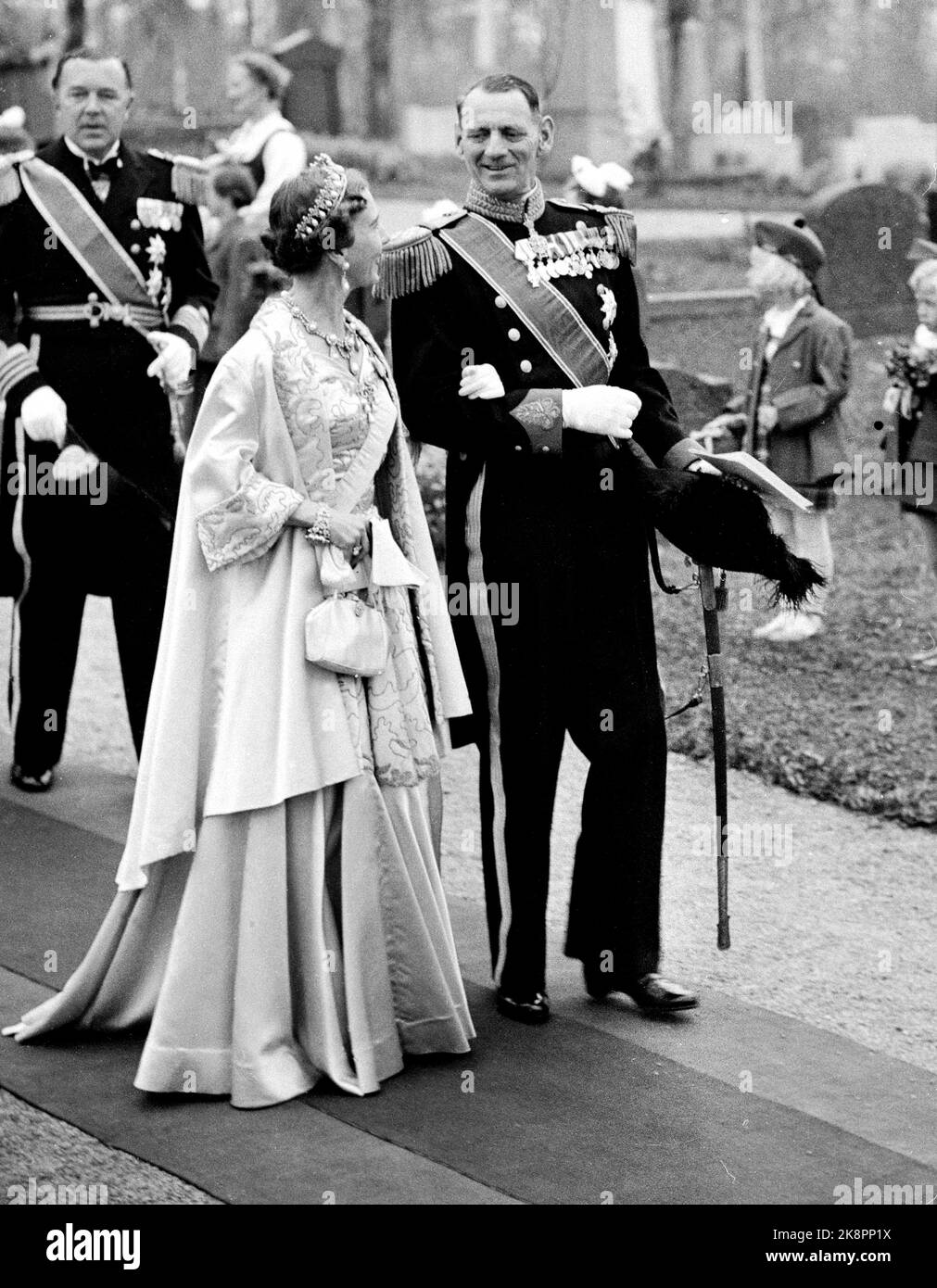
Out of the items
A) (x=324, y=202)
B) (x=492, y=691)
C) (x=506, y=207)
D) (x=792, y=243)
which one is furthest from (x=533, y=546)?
(x=792, y=243)

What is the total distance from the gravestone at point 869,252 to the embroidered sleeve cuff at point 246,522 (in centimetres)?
1070

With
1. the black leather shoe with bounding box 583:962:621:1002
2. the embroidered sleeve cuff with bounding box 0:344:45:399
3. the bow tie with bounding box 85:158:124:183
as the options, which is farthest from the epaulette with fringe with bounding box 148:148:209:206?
the black leather shoe with bounding box 583:962:621:1002

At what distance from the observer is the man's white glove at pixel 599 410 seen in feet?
14.6

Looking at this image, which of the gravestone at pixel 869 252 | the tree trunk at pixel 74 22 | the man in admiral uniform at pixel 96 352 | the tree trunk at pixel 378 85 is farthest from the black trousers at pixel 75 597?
the tree trunk at pixel 378 85

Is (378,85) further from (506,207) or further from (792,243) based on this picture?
(506,207)

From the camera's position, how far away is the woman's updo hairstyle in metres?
4.07

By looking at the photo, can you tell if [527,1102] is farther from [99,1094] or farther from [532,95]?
[532,95]

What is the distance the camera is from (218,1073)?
409 cm

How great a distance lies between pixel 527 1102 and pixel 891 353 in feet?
16.8

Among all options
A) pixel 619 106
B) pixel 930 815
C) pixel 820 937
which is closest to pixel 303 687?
pixel 820 937

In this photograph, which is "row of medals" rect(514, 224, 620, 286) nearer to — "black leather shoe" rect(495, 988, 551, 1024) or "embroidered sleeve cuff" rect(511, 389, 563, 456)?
"embroidered sleeve cuff" rect(511, 389, 563, 456)

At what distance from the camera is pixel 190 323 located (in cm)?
624

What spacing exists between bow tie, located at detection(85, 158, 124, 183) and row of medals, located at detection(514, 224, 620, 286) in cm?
199

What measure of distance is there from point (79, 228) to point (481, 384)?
207cm
